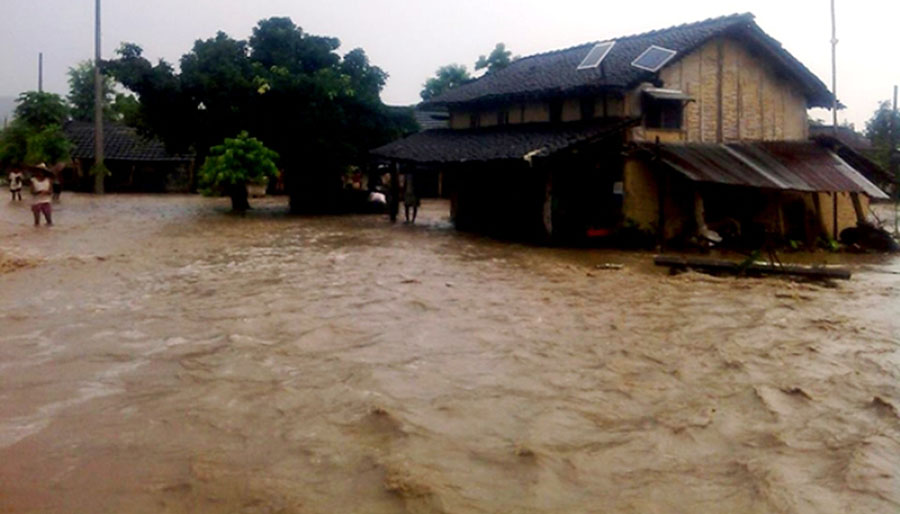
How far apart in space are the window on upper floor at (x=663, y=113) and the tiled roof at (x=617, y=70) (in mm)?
822

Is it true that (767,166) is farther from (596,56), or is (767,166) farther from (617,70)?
(596,56)

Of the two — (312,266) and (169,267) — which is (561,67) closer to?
(312,266)

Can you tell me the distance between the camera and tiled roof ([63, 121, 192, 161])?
4016cm

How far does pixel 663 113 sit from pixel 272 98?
42.7 feet

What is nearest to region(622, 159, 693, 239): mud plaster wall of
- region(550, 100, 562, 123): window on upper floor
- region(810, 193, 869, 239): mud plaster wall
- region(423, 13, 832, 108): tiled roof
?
region(423, 13, 832, 108): tiled roof

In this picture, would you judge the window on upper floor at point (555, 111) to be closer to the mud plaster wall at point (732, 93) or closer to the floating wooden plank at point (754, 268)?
the mud plaster wall at point (732, 93)

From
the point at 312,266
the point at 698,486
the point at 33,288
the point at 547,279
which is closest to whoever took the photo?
the point at 698,486

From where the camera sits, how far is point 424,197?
3825 cm

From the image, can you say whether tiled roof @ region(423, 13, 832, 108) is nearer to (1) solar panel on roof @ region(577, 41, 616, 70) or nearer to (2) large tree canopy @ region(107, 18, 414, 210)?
(1) solar panel on roof @ region(577, 41, 616, 70)

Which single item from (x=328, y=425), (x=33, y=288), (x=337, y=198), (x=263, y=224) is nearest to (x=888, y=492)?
(x=328, y=425)

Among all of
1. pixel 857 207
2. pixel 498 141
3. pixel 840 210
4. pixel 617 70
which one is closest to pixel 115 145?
pixel 498 141

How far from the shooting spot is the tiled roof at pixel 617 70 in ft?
59.4

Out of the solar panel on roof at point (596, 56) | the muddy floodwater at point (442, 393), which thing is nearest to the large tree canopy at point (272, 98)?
the solar panel on roof at point (596, 56)

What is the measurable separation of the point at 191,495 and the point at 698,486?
114 inches
